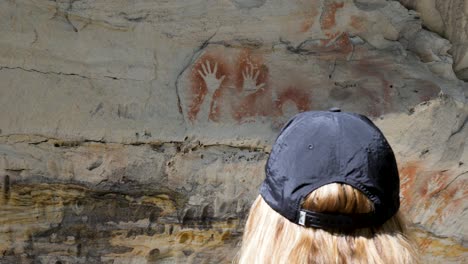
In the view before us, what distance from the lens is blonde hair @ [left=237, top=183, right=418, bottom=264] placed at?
0.74 meters

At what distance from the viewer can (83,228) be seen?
6.16 ft

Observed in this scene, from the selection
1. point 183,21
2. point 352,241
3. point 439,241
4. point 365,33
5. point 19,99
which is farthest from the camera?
point 439,241

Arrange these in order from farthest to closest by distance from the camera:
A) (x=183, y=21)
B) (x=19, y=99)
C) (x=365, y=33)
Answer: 1. (x=365, y=33)
2. (x=183, y=21)
3. (x=19, y=99)

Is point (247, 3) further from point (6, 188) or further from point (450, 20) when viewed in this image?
point (6, 188)

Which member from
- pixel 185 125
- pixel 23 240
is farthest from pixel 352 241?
pixel 23 240

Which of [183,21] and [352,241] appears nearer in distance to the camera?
[352,241]

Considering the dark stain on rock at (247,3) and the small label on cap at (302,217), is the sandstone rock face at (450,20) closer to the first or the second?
the dark stain on rock at (247,3)

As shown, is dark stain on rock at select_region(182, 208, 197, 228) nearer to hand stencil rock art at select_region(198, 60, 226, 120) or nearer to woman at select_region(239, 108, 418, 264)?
hand stencil rock art at select_region(198, 60, 226, 120)

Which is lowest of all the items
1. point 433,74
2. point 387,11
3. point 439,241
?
point 439,241

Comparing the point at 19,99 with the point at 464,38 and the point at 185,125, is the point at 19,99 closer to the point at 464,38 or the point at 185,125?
the point at 185,125

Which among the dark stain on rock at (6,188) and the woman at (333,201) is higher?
the woman at (333,201)

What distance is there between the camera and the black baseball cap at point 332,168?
744 millimetres

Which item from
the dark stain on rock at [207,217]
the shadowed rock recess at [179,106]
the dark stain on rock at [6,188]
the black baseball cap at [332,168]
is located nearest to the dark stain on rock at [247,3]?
the shadowed rock recess at [179,106]

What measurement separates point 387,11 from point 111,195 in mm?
1020
